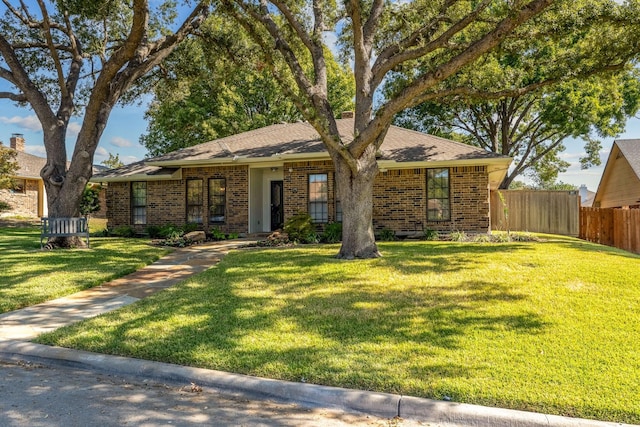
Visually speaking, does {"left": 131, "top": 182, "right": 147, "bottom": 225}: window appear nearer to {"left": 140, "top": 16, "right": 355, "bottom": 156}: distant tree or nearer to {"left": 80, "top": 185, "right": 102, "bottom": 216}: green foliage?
{"left": 140, "top": 16, "right": 355, "bottom": 156}: distant tree

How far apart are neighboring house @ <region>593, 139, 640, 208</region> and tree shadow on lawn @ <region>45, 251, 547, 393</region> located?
60.3 feet

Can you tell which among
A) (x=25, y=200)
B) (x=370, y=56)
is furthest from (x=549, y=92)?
(x=25, y=200)

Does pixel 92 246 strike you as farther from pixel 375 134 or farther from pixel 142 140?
pixel 142 140

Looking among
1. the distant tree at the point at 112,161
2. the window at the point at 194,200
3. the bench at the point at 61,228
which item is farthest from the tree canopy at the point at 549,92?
the distant tree at the point at 112,161

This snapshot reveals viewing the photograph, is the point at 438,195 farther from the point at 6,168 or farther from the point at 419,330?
the point at 6,168

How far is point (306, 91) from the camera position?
10.0 meters

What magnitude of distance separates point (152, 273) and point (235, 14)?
6.43 metres

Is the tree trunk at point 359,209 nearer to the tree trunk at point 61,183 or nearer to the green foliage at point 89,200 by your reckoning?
the tree trunk at point 61,183

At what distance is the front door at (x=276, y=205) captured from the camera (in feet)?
55.7

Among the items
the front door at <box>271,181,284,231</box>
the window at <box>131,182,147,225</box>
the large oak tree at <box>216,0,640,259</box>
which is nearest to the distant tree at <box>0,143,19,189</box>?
the window at <box>131,182,147,225</box>

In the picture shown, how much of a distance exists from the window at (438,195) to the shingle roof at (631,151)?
39.0 ft

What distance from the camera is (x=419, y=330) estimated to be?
517 centimetres

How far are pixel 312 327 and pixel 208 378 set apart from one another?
1.55 m

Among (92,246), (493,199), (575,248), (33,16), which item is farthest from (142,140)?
(575,248)
